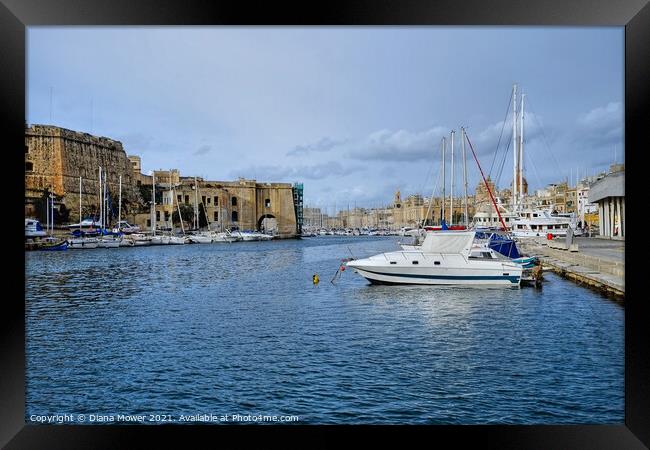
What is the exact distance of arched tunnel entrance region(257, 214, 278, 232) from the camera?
54.9 metres

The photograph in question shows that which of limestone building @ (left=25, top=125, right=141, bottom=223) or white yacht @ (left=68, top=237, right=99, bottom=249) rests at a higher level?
limestone building @ (left=25, top=125, right=141, bottom=223)

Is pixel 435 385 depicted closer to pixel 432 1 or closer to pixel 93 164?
pixel 432 1


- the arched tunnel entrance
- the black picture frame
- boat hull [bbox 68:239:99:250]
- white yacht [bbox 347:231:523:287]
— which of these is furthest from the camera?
the arched tunnel entrance

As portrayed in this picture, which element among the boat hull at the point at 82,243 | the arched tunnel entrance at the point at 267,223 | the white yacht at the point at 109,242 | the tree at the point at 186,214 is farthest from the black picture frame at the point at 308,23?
the arched tunnel entrance at the point at 267,223

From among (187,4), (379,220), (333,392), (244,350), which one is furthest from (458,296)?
(379,220)

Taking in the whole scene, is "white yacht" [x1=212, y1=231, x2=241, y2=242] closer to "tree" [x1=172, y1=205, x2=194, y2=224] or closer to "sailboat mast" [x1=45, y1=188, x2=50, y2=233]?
"tree" [x1=172, y1=205, x2=194, y2=224]

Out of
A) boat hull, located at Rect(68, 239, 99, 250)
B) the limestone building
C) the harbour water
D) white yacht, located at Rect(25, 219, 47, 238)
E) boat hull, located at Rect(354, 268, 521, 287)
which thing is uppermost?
the limestone building

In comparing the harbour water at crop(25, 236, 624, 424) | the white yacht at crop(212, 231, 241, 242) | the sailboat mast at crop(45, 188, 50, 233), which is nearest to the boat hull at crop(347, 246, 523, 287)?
the harbour water at crop(25, 236, 624, 424)

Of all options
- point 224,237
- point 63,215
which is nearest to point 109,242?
point 63,215

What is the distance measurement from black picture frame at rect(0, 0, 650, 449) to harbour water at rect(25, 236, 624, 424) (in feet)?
4.35

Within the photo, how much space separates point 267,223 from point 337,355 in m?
49.3

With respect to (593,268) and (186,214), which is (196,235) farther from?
(593,268)

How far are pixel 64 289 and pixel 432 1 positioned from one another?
1338cm

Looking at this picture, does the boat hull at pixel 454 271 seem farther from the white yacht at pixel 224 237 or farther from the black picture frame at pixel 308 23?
the white yacht at pixel 224 237
